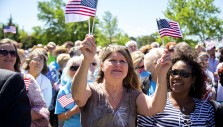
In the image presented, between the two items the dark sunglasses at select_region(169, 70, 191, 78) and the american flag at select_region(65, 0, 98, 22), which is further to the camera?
the american flag at select_region(65, 0, 98, 22)

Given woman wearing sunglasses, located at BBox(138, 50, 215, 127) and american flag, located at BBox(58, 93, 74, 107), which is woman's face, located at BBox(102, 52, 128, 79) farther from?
american flag, located at BBox(58, 93, 74, 107)

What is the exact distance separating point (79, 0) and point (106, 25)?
46.4m

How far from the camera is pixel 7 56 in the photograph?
4070 millimetres

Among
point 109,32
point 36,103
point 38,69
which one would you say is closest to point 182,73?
point 36,103

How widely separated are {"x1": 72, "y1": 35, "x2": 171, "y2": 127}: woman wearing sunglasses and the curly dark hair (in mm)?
554

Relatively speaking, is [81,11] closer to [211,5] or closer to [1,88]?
[1,88]

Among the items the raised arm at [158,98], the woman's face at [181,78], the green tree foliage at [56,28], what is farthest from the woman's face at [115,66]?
the green tree foliage at [56,28]

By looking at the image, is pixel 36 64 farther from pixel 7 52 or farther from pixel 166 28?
pixel 166 28

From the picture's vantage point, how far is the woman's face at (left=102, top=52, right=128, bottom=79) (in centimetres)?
310

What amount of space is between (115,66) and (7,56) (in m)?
1.65

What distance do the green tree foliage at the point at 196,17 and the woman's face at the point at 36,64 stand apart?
76.2ft

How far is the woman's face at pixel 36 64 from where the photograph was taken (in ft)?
19.8

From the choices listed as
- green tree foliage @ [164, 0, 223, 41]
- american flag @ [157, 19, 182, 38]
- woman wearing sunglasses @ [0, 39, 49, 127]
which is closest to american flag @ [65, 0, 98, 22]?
woman wearing sunglasses @ [0, 39, 49, 127]

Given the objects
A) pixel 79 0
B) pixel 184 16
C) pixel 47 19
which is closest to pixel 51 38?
pixel 47 19
